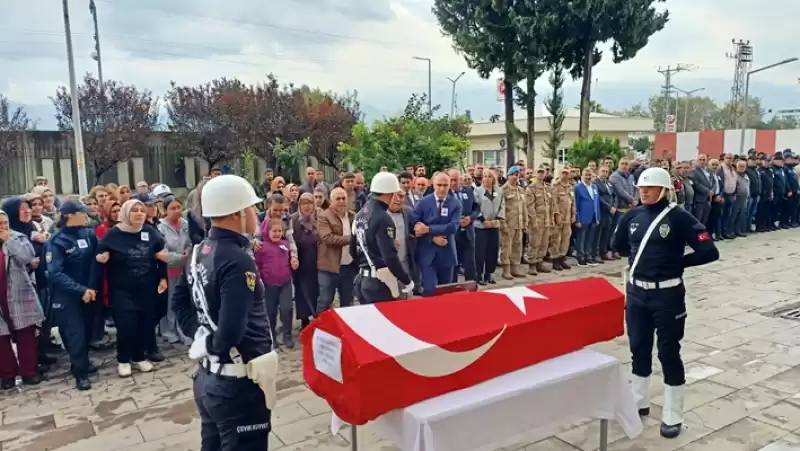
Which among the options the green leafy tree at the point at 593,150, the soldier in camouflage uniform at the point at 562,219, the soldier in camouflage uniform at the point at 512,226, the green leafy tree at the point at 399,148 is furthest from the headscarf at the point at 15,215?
the green leafy tree at the point at 593,150

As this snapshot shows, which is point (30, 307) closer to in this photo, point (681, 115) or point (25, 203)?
point (25, 203)

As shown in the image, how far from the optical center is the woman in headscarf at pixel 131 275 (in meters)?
5.52

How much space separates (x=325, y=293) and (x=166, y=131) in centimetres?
2079

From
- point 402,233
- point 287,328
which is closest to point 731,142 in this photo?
point 402,233

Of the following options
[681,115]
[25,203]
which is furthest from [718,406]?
[681,115]

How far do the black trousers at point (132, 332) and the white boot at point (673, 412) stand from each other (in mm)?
4615

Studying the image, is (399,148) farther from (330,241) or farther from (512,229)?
(330,241)

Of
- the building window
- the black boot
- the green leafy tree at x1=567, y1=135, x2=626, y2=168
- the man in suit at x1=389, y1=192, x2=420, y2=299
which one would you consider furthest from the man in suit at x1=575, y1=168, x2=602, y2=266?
the building window

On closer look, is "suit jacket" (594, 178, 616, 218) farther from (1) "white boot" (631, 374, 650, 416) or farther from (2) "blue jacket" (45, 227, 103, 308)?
(2) "blue jacket" (45, 227, 103, 308)

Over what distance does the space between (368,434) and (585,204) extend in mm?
6956

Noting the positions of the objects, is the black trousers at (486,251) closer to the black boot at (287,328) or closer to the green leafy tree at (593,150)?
the black boot at (287,328)

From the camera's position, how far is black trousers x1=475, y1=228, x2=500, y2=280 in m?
9.02

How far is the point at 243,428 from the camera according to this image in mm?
2824

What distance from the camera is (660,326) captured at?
413 cm
